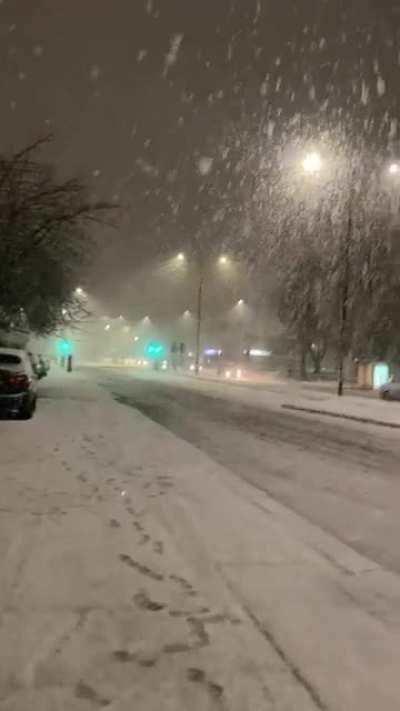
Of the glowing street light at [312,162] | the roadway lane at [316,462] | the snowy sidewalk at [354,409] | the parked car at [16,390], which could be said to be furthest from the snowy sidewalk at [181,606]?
the glowing street light at [312,162]

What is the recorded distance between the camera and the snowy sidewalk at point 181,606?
3.99 meters

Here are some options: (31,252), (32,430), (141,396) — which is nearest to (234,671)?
(32,430)

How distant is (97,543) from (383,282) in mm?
35909

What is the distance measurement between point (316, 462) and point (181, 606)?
8.69 m

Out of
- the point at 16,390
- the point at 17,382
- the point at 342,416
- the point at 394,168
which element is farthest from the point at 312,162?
the point at 16,390

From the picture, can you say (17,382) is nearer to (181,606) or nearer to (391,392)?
(181,606)

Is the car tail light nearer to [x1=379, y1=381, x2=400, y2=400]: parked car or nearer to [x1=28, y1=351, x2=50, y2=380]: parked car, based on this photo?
[x1=28, y1=351, x2=50, y2=380]: parked car

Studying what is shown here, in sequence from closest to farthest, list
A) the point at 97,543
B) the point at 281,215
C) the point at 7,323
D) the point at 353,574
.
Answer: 1. the point at 353,574
2. the point at 97,543
3. the point at 7,323
4. the point at 281,215

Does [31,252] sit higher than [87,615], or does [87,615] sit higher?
[31,252]

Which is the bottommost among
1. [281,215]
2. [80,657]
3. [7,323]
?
[80,657]

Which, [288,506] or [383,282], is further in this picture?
[383,282]

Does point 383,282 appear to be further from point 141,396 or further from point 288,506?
point 288,506

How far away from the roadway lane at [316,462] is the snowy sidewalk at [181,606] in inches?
22.5

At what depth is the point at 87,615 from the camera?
4.98 metres
